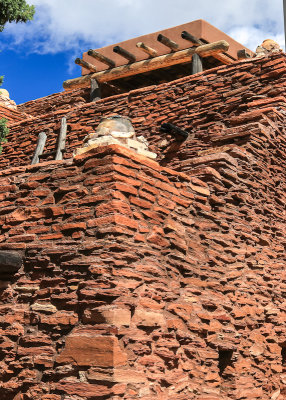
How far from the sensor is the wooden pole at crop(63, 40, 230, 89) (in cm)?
820

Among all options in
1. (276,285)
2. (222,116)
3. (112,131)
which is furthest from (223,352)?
(222,116)

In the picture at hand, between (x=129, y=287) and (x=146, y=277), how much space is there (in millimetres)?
208

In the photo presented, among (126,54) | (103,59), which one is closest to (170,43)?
(126,54)

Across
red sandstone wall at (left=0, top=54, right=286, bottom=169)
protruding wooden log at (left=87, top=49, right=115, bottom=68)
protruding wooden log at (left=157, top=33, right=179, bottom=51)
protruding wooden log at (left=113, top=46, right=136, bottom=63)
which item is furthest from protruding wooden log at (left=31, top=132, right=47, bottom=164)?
protruding wooden log at (left=157, top=33, right=179, bottom=51)

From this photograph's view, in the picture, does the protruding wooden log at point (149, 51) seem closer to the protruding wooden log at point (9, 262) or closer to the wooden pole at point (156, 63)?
the wooden pole at point (156, 63)

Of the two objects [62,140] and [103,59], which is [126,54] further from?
[62,140]

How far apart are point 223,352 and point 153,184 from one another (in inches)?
61.4

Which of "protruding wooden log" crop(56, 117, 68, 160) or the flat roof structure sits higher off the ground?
the flat roof structure

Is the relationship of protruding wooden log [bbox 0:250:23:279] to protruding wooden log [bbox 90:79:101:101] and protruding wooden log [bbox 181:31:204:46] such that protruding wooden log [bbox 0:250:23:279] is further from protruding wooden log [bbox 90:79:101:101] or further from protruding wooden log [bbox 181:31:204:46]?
protruding wooden log [bbox 90:79:101:101]

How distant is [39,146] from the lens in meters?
8.36

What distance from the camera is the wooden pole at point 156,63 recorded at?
8200 mm

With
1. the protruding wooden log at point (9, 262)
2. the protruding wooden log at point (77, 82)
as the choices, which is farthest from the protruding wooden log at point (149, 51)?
the protruding wooden log at point (9, 262)

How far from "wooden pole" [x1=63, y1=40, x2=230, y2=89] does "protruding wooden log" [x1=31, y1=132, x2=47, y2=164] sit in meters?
1.63

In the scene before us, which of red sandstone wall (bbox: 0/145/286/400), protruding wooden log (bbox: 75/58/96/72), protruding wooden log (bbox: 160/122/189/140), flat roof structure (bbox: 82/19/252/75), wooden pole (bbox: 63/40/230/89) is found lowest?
red sandstone wall (bbox: 0/145/286/400)
